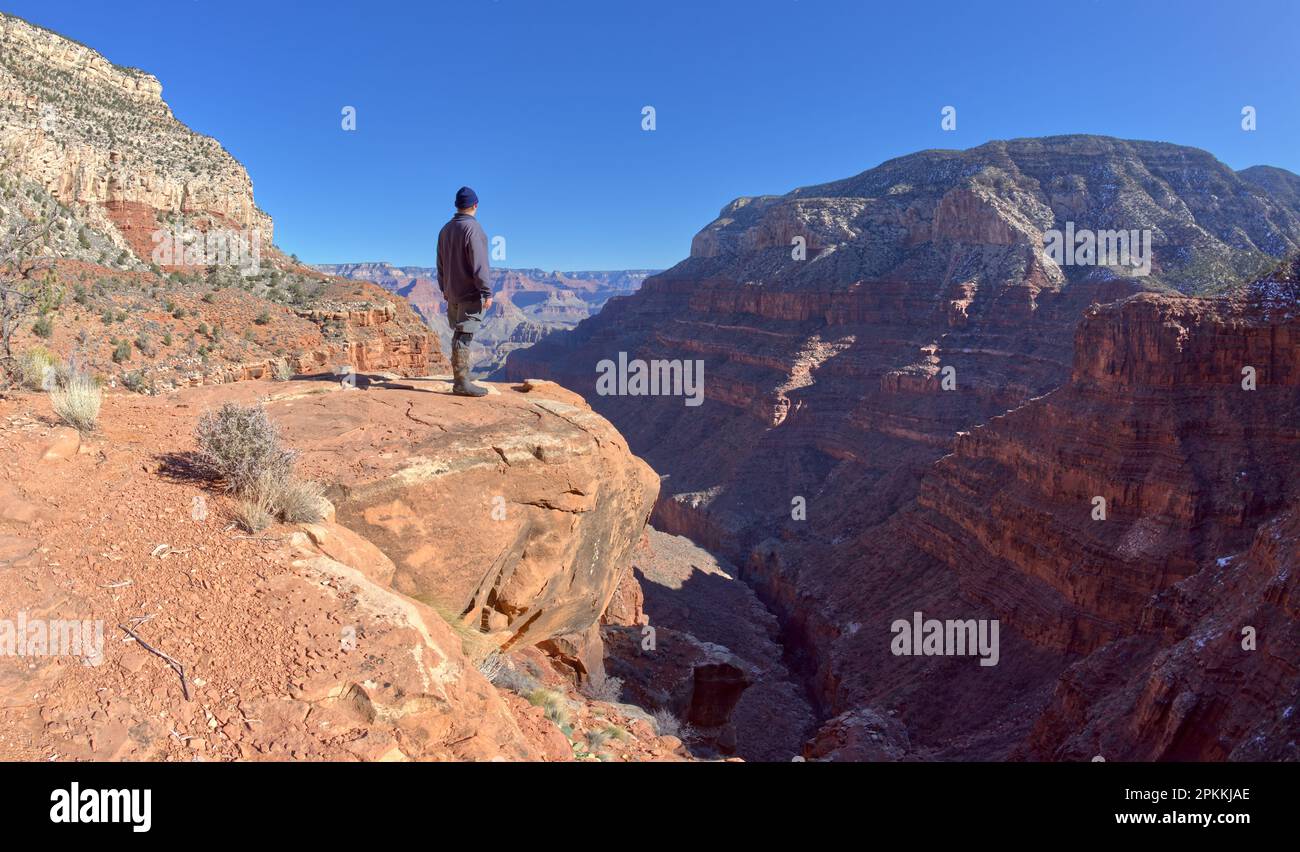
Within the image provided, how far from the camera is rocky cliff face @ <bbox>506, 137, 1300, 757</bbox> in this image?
2450cm

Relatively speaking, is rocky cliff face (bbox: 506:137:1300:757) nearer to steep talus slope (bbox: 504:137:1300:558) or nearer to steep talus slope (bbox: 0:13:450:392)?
steep talus slope (bbox: 504:137:1300:558)

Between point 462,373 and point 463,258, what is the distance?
5.93ft

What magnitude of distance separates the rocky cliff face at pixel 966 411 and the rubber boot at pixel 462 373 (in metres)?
17.5

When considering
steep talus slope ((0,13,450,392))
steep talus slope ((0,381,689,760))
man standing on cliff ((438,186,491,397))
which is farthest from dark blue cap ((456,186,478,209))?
steep talus slope ((0,13,450,392))

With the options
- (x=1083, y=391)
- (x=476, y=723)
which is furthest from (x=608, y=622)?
(x=1083, y=391)

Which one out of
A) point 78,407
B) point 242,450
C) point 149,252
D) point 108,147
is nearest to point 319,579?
point 242,450

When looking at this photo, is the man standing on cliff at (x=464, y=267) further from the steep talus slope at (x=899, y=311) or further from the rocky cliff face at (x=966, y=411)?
the steep talus slope at (x=899, y=311)

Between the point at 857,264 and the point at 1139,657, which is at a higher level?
the point at 857,264

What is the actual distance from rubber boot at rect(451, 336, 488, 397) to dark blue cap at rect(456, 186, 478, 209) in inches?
75.7

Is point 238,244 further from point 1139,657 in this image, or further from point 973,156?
point 973,156

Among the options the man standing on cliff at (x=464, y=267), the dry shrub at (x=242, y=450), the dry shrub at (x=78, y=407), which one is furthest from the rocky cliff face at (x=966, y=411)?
the dry shrub at (x=78, y=407)
